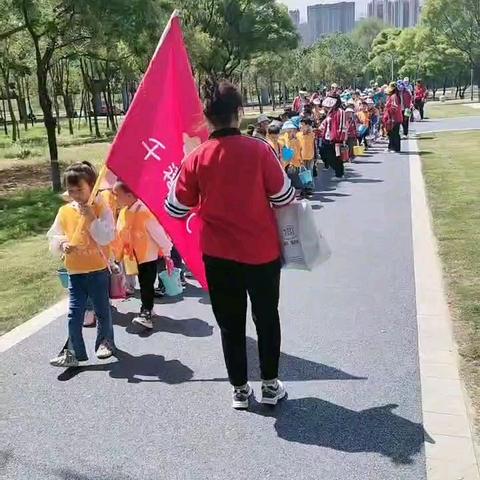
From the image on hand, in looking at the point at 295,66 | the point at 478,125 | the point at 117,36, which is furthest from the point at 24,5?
the point at 295,66

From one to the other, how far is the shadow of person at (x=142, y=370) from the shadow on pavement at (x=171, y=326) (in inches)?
19.2

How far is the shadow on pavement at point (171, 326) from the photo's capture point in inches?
212

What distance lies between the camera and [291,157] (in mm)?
11328

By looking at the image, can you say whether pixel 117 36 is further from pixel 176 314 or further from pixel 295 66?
pixel 295 66

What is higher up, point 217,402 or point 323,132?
point 323,132

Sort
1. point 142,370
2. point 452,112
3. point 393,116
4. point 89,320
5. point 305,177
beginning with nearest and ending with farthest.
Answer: point 142,370 < point 89,320 < point 305,177 < point 393,116 < point 452,112

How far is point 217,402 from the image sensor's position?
4121mm

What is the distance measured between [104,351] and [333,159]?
33.7 ft

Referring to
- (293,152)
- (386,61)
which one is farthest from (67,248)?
(386,61)

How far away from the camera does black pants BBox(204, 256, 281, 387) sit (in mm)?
3779

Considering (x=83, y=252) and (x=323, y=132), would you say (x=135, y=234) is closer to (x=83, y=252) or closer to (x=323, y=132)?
(x=83, y=252)

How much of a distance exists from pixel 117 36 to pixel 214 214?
11.5 meters

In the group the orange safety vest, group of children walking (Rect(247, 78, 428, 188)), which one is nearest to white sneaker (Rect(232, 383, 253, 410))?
the orange safety vest

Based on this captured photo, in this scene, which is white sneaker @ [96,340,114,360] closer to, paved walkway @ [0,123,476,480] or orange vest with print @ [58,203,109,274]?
paved walkway @ [0,123,476,480]
